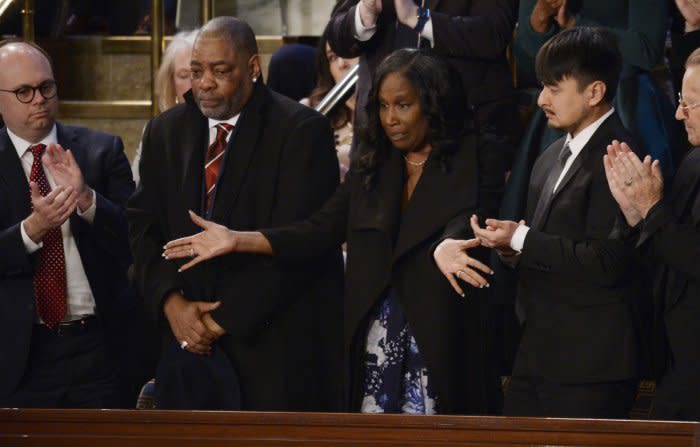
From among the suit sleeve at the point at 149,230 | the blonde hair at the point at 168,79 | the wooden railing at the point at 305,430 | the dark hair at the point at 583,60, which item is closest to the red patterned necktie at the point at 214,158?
the suit sleeve at the point at 149,230

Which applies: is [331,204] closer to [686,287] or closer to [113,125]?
[686,287]

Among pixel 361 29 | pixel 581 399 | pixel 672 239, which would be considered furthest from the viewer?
pixel 361 29

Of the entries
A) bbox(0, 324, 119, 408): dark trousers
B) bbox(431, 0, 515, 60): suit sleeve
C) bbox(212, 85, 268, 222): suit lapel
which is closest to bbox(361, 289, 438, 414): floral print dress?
bbox(212, 85, 268, 222): suit lapel

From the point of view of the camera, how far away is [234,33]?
425 cm

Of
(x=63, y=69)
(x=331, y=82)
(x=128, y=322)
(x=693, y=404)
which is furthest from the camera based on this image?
(x=63, y=69)

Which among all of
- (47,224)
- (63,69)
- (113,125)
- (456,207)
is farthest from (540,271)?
(63,69)

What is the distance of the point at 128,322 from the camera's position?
4.77m

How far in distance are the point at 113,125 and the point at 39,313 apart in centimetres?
208

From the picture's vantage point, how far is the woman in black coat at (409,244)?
3.87 metres

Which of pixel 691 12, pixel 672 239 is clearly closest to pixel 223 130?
pixel 672 239

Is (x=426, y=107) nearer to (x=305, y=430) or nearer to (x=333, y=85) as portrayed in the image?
(x=305, y=430)

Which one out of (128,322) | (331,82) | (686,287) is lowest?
(128,322)

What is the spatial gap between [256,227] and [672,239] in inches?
49.6

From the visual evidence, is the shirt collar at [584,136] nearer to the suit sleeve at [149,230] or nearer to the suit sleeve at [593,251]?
the suit sleeve at [593,251]
